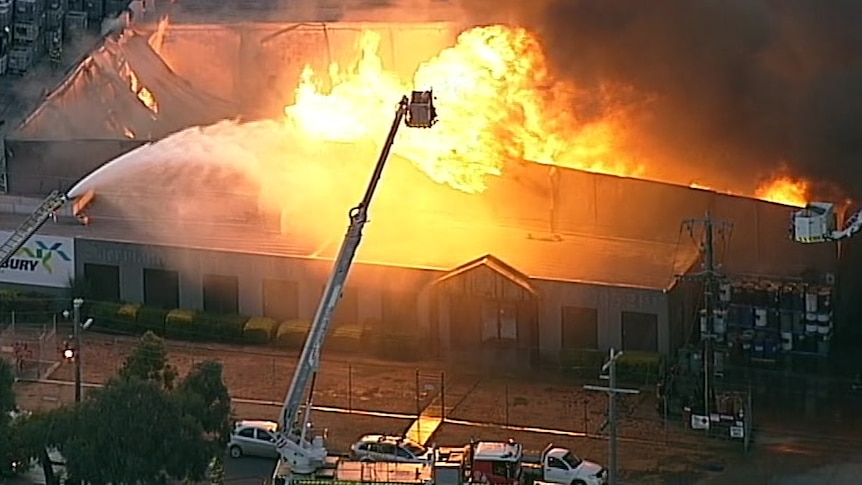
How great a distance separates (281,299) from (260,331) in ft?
2.62

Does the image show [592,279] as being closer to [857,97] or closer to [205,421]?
[857,97]

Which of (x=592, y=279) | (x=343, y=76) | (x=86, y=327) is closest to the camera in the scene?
(x=592, y=279)

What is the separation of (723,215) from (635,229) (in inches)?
71.2

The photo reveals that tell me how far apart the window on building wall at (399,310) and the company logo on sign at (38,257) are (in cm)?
628

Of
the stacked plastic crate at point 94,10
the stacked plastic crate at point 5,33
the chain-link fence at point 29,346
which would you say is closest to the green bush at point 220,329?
the chain-link fence at point 29,346

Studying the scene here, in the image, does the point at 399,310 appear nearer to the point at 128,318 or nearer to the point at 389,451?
the point at 128,318

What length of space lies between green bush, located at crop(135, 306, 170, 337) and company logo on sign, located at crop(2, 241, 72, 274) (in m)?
2.06

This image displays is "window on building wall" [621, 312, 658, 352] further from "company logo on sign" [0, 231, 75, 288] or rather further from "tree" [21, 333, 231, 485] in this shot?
"company logo on sign" [0, 231, 75, 288]

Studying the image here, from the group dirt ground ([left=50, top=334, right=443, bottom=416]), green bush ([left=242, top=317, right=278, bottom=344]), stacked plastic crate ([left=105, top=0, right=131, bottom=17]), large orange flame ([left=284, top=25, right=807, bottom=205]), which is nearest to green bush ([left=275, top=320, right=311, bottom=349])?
green bush ([left=242, top=317, right=278, bottom=344])

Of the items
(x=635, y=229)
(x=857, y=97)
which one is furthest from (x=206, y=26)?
(x=857, y=97)

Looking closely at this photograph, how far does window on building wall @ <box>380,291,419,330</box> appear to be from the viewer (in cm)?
3150

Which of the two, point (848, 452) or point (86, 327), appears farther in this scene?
point (86, 327)

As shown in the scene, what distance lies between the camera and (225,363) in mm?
31109

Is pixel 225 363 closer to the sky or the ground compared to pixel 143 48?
closer to the ground
